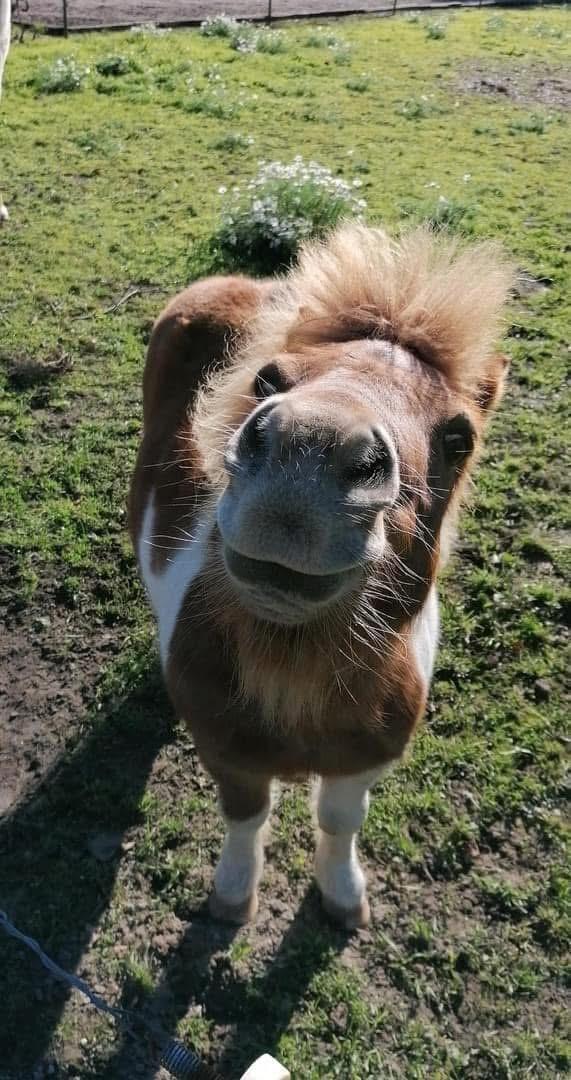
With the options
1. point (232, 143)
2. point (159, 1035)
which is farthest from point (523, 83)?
point (159, 1035)

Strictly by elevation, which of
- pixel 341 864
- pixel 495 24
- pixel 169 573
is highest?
pixel 495 24

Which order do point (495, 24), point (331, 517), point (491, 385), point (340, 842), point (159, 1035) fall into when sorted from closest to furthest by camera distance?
point (331, 517)
point (491, 385)
point (159, 1035)
point (340, 842)
point (495, 24)

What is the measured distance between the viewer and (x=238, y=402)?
1752mm

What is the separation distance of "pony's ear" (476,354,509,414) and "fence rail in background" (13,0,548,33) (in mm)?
14235

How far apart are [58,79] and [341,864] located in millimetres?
11325

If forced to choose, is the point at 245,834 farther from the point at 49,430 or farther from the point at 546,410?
the point at 546,410

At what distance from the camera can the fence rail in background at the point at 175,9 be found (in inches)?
535

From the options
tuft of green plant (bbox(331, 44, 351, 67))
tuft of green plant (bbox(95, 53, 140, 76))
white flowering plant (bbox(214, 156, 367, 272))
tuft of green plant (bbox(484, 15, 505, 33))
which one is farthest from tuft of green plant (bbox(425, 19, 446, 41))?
white flowering plant (bbox(214, 156, 367, 272))

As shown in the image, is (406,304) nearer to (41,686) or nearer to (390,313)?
(390,313)

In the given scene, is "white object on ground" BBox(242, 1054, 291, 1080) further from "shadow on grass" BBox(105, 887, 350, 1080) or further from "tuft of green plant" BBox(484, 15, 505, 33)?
"tuft of green plant" BBox(484, 15, 505, 33)

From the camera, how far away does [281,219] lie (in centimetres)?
643

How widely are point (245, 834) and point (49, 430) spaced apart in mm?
3153

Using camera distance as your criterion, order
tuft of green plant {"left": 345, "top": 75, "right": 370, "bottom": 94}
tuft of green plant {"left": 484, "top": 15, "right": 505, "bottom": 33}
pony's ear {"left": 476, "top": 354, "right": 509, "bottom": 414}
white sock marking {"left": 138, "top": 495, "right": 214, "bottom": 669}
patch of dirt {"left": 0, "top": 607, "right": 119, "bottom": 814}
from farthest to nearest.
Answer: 1. tuft of green plant {"left": 484, "top": 15, "right": 505, "bottom": 33}
2. tuft of green plant {"left": 345, "top": 75, "right": 370, "bottom": 94}
3. patch of dirt {"left": 0, "top": 607, "right": 119, "bottom": 814}
4. white sock marking {"left": 138, "top": 495, "right": 214, "bottom": 669}
5. pony's ear {"left": 476, "top": 354, "right": 509, "bottom": 414}

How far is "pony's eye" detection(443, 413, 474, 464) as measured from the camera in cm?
171
